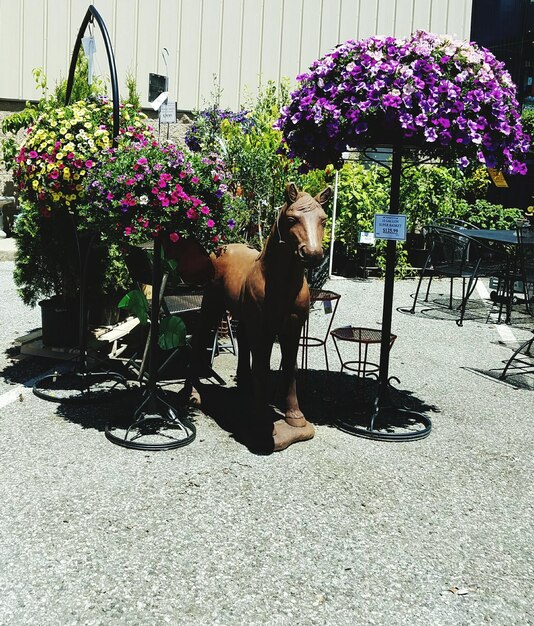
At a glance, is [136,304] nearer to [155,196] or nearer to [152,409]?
[152,409]

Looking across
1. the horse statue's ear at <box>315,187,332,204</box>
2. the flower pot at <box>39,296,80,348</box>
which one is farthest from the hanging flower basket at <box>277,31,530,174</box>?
the flower pot at <box>39,296,80,348</box>

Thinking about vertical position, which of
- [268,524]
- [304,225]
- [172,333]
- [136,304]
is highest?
[304,225]

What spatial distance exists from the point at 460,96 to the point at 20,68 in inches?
491

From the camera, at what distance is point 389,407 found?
5219 mm

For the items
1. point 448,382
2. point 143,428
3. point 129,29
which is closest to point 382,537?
point 143,428

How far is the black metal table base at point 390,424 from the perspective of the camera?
4980 mm

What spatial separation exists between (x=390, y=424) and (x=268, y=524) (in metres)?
1.82

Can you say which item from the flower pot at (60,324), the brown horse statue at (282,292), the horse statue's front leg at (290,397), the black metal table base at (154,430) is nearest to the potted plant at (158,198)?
the brown horse statue at (282,292)

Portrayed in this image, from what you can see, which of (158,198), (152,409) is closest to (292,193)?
(158,198)

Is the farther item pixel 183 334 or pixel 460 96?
pixel 183 334

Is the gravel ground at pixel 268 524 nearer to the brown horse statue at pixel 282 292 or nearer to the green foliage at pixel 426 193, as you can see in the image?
the brown horse statue at pixel 282 292

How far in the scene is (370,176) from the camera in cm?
1265

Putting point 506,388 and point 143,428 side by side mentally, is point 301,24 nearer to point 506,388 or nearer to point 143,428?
point 506,388

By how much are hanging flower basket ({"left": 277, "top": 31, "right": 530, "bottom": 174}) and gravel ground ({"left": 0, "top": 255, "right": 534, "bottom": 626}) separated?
1.93 meters
